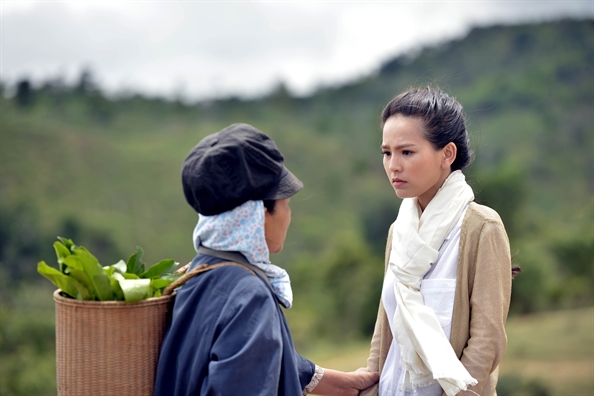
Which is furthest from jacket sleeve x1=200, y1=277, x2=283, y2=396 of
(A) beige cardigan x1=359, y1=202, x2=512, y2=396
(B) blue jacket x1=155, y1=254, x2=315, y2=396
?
(A) beige cardigan x1=359, y1=202, x2=512, y2=396

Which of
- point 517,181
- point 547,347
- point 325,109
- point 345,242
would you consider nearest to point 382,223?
point 345,242

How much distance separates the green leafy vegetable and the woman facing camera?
0.37ft

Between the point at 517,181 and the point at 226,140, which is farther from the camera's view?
the point at 517,181

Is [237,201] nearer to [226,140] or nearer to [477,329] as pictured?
[226,140]

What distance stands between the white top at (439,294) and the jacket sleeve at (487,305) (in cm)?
7

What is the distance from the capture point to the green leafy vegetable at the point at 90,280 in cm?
164

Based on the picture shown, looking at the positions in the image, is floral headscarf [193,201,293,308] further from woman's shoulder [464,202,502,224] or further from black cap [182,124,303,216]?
woman's shoulder [464,202,502,224]

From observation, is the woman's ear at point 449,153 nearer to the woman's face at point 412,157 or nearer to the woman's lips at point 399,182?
the woman's face at point 412,157

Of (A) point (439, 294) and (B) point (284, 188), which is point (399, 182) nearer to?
(A) point (439, 294)

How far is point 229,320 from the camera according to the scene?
64.4 inches

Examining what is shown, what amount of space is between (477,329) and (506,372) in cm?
1139

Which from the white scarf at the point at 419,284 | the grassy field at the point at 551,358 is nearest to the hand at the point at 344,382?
Result: the white scarf at the point at 419,284

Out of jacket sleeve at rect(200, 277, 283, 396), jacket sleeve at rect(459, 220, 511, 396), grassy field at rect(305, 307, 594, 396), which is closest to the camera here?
jacket sleeve at rect(200, 277, 283, 396)

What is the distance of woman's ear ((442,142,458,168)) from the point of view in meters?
2.17
